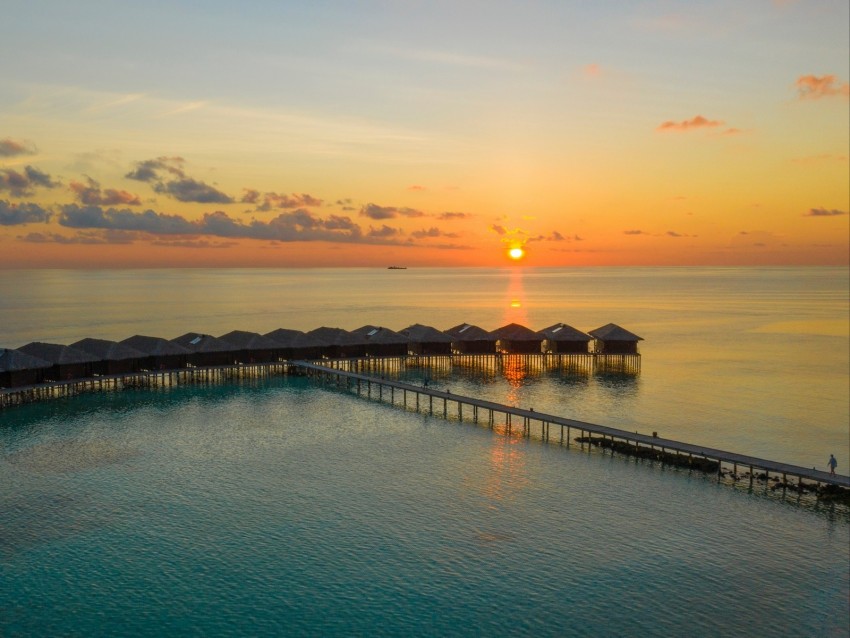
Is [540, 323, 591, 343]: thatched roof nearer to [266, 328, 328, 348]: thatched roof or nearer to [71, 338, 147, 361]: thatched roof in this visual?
[266, 328, 328, 348]: thatched roof

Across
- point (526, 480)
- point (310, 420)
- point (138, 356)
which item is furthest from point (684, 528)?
point (138, 356)

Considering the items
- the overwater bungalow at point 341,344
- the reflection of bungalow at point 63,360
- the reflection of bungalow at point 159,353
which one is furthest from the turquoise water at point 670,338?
the reflection of bungalow at point 63,360

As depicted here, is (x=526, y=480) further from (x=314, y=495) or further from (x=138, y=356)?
(x=138, y=356)

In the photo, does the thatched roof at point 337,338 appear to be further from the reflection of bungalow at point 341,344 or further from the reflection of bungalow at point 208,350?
the reflection of bungalow at point 208,350

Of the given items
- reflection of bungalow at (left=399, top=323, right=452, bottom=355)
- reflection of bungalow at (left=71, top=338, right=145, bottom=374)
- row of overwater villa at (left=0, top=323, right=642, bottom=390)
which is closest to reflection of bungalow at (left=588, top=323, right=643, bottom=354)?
row of overwater villa at (left=0, top=323, right=642, bottom=390)

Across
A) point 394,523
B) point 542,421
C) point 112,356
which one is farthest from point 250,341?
point 394,523
